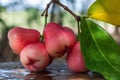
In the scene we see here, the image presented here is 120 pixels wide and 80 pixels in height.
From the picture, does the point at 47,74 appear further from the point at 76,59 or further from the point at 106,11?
the point at 106,11

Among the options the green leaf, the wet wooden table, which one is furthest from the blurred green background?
the green leaf

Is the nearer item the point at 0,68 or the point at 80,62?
the point at 80,62

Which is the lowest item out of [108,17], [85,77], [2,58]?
[2,58]

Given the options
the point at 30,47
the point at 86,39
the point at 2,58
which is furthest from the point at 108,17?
the point at 2,58

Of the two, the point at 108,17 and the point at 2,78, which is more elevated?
the point at 108,17

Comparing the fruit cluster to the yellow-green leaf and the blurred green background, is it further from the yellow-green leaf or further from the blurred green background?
the blurred green background

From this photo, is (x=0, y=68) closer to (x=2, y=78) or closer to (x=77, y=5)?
(x=2, y=78)

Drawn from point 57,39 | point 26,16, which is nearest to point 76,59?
point 57,39

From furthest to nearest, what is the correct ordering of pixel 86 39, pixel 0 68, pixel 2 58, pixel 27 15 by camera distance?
pixel 27 15 < pixel 2 58 < pixel 0 68 < pixel 86 39
